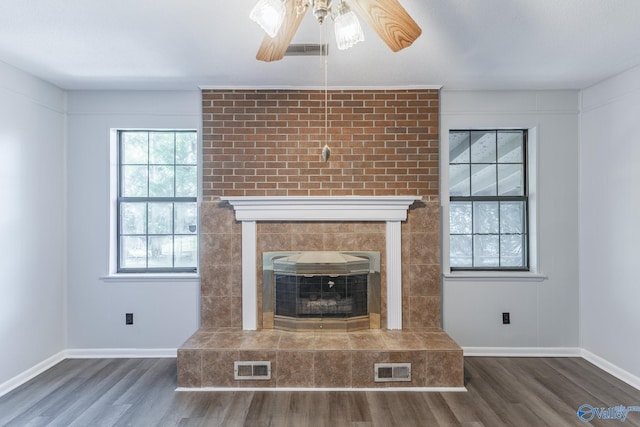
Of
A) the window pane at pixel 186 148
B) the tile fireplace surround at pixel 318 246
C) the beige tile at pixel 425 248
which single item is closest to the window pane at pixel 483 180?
the tile fireplace surround at pixel 318 246

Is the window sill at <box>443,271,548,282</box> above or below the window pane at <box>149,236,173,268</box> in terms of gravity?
below

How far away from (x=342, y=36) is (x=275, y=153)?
6.38 ft

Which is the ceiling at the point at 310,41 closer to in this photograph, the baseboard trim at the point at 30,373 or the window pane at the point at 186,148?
the window pane at the point at 186,148

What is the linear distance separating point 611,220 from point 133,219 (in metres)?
4.23

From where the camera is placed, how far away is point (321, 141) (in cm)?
342

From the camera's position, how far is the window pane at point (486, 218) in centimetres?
362

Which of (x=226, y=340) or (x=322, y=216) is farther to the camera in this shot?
(x=322, y=216)

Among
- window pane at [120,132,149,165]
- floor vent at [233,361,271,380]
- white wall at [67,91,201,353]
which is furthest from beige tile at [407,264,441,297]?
window pane at [120,132,149,165]

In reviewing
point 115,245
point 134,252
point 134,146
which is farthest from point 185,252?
point 134,146

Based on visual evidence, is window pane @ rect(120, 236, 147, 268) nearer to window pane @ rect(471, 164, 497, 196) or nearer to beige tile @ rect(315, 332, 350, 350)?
beige tile @ rect(315, 332, 350, 350)

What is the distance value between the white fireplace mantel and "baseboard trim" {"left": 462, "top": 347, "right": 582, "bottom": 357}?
0.81 metres

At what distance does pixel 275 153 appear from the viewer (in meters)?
3.43

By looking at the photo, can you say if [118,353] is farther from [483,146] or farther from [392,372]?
[483,146]

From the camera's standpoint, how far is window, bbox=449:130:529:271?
11.9 ft
